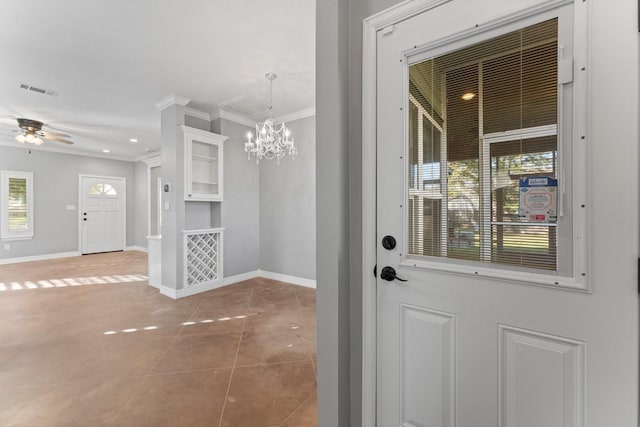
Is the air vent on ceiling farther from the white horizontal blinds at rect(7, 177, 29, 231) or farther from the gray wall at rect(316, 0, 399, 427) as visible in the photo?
the gray wall at rect(316, 0, 399, 427)

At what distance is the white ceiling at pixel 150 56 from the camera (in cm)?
207

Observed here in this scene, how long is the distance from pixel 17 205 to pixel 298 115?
6.87 meters

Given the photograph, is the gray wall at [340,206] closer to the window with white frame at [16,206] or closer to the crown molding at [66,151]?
the crown molding at [66,151]

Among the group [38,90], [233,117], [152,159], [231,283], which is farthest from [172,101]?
[152,159]

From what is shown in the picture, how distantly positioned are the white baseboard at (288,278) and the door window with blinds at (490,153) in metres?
3.22

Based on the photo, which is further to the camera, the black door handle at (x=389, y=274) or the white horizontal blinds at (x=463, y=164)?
the black door handle at (x=389, y=274)

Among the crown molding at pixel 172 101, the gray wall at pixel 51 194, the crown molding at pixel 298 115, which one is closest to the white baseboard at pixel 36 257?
the gray wall at pixel 51 194

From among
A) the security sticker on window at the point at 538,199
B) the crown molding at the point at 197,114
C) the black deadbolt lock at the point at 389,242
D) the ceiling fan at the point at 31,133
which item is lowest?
the black deadbolt lock at the point at 389,242

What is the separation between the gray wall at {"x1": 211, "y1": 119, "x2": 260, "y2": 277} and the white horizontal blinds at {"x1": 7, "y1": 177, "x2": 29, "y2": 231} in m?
5.38

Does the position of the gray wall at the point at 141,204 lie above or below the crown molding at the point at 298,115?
below

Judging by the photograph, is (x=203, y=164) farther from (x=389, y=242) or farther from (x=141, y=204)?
(x=141, y=204)

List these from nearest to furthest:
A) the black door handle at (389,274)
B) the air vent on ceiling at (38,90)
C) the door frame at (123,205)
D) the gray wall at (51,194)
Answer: the black door handle at (389,274) < the air vent on ceiling at (38,90) < the gray wall at (51,194) < the door frame at (123,205)

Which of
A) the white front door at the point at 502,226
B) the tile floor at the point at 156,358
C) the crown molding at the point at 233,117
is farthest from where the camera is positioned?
the crown molding at the point at 233,117

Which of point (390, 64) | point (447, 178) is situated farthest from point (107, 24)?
point (447, 178)
